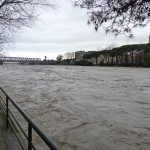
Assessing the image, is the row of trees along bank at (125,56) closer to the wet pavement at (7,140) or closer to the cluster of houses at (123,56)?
the cluster of houses at (123,56)

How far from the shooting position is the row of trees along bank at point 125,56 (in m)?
117

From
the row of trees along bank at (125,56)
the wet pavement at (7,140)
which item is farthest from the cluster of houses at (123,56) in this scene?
the wet pavement at (7,140)

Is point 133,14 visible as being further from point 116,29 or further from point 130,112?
point 130,112

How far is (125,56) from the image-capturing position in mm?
129125

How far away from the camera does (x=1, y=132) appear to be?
8.14 m

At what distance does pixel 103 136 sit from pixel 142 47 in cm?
10957

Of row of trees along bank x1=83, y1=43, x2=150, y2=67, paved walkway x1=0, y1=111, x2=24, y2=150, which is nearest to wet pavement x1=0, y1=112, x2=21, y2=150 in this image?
paved walkway x1=0, y1=111, x2=24, y2=150

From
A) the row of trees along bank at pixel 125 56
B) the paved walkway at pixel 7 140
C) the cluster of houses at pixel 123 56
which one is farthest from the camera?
the cluster of houses at pixel 123 56

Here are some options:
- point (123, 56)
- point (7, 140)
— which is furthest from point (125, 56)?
point (7, 140)

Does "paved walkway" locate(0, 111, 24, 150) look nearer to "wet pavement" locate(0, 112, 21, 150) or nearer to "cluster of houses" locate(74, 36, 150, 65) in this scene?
"wet pavement" locate(0, 112, 21, 150)

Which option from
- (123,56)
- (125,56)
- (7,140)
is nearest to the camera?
(7,140)

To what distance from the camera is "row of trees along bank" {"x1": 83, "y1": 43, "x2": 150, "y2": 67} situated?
11712cm

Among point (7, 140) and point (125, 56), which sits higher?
point (125, 56)

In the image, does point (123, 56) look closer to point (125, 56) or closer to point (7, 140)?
point (125, 56)
